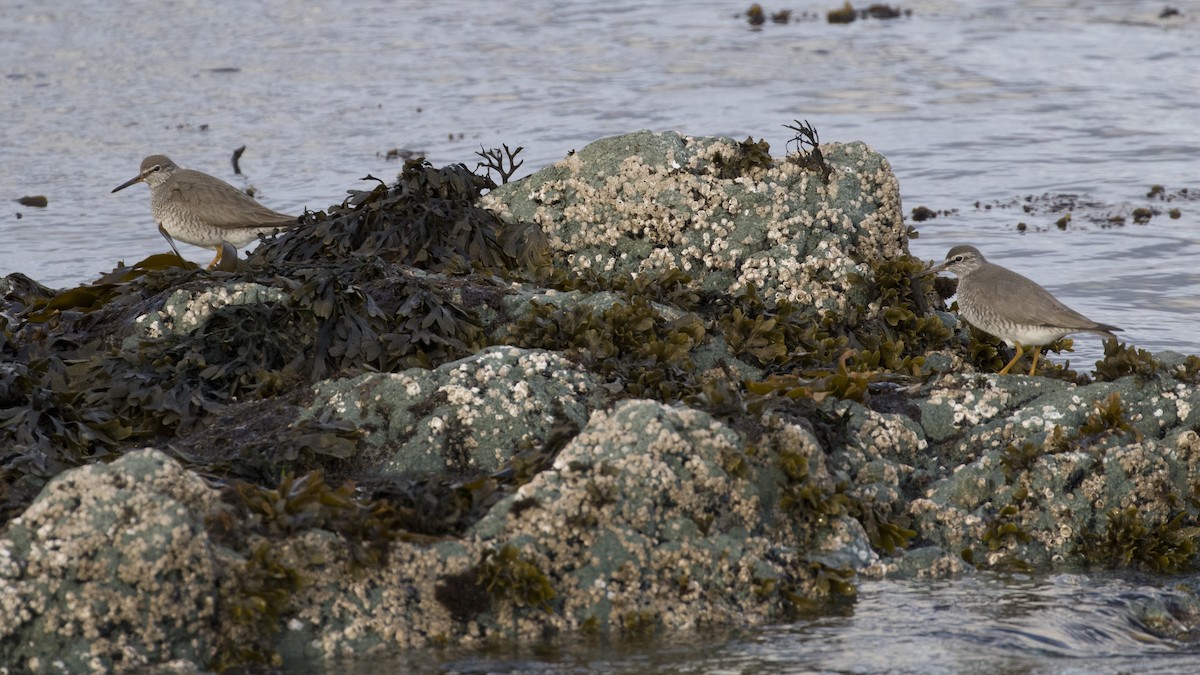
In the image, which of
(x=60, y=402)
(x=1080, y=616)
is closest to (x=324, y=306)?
(x=60, y=402)

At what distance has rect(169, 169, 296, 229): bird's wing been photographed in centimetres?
820

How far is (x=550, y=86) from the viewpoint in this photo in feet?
56.1

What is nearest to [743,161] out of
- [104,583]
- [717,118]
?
[104,583]

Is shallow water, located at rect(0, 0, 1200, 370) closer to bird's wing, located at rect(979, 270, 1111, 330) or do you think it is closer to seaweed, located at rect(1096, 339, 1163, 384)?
bird's wing, located at rect(979, 270, 1111, 330)

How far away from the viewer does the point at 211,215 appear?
27.0 feet

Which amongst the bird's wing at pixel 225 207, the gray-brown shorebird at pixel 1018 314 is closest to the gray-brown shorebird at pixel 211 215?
the bird's wing at pixel 225 207

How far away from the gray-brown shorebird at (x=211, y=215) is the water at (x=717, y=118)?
2094 millimetres

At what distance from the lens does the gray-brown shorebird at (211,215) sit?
8211 millimetres

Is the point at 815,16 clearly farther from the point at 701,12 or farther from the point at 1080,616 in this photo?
the point at 1080,616

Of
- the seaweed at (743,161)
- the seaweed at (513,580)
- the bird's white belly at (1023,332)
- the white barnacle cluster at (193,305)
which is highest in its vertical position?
the seaweed at (743,161)

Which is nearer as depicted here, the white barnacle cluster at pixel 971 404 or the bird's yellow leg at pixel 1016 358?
the white barnacle cluster at pixel 971 404

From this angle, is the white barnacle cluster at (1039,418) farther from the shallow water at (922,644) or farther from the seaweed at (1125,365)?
the shallow water at (922,644)

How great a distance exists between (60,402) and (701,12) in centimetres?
1809

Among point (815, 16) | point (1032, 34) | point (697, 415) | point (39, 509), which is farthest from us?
point (815, 16)
